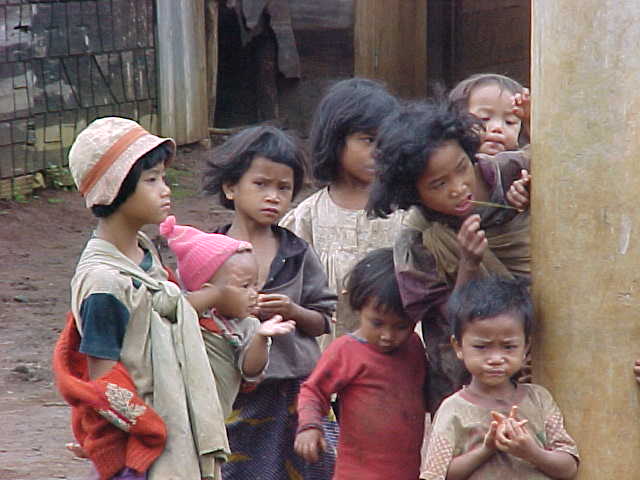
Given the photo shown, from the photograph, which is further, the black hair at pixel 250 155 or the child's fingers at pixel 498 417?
the black hair at pixel 250 155

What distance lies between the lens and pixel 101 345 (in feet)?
10.3

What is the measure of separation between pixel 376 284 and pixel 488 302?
455mm

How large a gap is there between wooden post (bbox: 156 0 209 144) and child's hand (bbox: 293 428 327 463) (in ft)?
25.8

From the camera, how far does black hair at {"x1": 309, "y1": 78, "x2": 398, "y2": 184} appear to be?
425 centimetres

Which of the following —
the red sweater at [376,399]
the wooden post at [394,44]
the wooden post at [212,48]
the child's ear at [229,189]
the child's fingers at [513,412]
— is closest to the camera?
the child's fingers at [513,412]

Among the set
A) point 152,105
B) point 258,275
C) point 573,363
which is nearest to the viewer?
point 573,363

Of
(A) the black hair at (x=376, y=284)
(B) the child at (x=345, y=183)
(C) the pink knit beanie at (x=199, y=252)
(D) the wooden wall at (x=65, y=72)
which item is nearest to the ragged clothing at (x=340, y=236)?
(B) the child at (x=345, y=183)

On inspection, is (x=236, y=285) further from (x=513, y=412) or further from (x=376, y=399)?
(x=513, y=412)

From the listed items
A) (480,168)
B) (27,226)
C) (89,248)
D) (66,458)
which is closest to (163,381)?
(89,248)

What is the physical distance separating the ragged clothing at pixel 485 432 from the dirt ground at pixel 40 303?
7.04ft

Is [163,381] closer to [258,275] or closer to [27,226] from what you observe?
[258,275]

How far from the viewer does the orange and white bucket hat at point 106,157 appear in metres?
3.26

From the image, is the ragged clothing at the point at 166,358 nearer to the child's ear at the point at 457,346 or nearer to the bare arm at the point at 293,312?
the bare arm at the point at 293,312

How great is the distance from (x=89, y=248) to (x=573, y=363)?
1.19 metres
